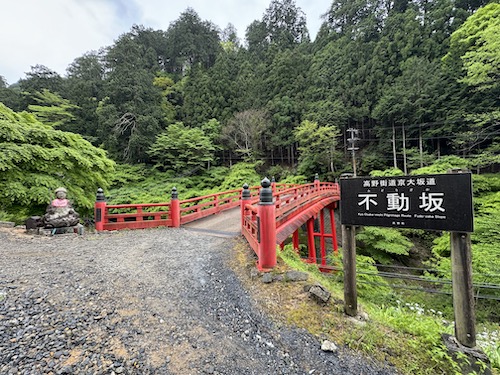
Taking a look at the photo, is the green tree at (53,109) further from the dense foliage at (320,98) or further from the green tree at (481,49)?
the green tree at (481,49)

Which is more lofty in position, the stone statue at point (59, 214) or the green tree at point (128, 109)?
the green tree at point (128, 109)

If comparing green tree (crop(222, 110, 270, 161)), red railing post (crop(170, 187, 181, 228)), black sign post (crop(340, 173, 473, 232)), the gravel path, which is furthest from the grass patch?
green tree (crop(222, 110, 270, 161))

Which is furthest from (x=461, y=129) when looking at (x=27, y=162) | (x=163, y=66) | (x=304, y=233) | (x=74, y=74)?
(x=74, y=74)

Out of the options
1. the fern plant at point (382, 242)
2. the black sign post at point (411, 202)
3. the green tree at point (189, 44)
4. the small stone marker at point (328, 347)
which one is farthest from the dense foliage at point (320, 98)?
the small stone marker at point (328, 347)

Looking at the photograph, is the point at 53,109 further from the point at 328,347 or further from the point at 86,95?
the point at 328,347

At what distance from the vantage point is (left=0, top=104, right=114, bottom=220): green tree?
6.16 meters

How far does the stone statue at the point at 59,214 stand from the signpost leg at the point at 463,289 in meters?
8.11

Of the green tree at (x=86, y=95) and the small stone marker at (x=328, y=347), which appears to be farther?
the green tree at (x=86, y=95)

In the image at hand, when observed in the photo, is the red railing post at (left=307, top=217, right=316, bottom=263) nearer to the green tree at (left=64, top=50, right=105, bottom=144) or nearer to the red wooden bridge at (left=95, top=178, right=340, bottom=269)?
the red wooden bridge at (left=95, top=178, right=340, bottom=269)

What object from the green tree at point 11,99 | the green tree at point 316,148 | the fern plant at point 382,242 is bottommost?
the fern plant at point 382,242

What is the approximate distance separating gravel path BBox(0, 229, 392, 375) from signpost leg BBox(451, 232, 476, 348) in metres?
0.85

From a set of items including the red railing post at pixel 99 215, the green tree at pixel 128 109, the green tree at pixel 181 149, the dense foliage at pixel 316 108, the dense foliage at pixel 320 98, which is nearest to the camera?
the red railing post at pixel 99 215

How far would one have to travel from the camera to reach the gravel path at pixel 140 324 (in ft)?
6.56

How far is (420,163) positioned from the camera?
56.1 feet
